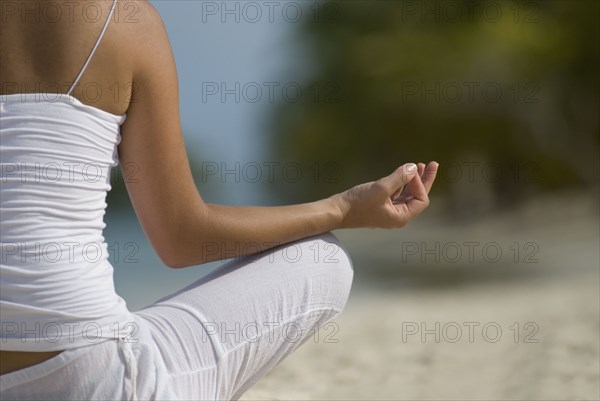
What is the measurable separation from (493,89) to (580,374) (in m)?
9.25

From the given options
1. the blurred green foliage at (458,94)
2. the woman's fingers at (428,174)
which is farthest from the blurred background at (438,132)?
the woman's fingers at (428,174)

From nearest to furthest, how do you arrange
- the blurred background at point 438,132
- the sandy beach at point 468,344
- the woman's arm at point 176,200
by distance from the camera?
the woman's arm at point 176,200 → the sandy beach at point 468,344 → the blurred background at point 438,132

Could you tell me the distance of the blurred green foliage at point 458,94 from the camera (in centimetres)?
1159

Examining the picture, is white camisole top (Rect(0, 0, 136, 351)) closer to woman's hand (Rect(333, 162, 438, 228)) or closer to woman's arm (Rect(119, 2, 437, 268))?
woman's arm (Rect(119, 2, 437, 268))

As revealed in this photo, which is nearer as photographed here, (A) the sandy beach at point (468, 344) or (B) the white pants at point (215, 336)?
(B) the white pants at point (215, 336)

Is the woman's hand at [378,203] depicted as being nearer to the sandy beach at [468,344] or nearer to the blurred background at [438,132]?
the sandy beach at [468,344]

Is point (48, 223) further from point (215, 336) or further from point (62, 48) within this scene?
point (215, 336)

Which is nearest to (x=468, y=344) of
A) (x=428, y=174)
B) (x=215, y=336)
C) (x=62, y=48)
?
(x=428, y=174)

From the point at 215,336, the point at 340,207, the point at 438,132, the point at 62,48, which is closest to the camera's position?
the point at 62,48

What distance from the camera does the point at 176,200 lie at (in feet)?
4.96

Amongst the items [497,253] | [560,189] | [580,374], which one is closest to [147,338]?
[580,374]

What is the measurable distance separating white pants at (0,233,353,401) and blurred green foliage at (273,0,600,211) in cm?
1032

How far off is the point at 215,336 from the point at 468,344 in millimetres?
3123

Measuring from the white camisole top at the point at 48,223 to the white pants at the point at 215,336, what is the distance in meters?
0.05
